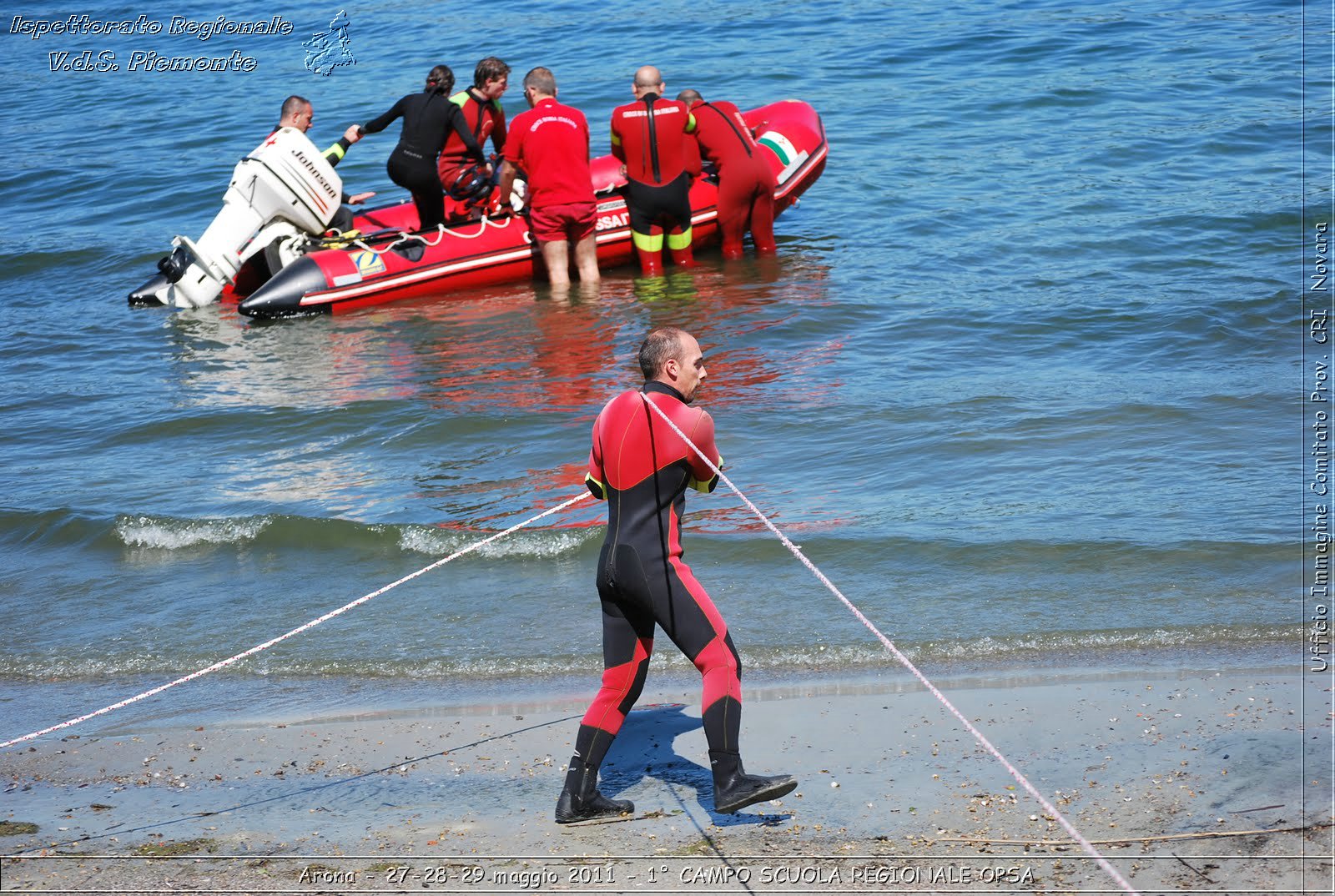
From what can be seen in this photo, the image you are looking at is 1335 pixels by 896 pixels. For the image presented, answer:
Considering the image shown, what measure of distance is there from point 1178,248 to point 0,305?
34.2ft

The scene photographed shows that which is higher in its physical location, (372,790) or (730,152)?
(730,152)

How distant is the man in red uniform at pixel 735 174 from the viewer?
11.5m

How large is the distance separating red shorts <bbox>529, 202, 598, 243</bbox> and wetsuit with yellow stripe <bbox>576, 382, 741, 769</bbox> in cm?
725

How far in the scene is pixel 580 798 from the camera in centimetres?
404

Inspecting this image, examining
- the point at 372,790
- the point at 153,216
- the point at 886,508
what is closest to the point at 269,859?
the point at 372,790

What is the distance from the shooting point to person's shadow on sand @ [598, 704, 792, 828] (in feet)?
13.6

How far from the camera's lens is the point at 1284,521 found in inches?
254

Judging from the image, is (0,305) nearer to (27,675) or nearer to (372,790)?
(27,675)

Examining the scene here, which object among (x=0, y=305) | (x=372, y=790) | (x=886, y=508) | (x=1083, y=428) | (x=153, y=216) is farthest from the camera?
(x=153, y=216)

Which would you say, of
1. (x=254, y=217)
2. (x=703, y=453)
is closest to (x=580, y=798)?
(x=703, y=453)

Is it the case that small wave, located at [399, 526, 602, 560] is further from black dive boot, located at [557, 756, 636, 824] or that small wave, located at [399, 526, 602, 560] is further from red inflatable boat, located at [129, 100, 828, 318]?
red inflatable boat, located at [129, 100, 828, 318]

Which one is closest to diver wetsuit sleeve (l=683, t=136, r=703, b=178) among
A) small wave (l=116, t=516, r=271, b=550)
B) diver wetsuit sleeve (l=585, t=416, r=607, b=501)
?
small wave (l=116, t=516, r=271, b=550)

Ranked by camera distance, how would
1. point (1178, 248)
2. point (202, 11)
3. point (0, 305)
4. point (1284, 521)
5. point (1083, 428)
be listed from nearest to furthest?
point (1284, 521)
point (1083, 428)
point (1178, 248)
point (0, 305)
point (202, 11)

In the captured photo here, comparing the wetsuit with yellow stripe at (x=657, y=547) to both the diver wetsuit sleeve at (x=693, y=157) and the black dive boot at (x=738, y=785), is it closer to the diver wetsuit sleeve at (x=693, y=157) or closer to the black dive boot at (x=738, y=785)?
the black dive boot at (x=738, y=785)
